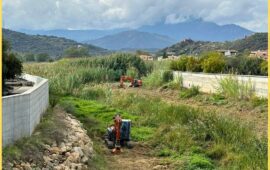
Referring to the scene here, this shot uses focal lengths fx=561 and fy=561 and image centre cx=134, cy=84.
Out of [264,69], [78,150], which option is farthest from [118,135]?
[264,69]

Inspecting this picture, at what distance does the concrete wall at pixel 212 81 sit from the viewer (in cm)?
2467

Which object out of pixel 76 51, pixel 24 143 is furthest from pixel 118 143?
pixel 76 51

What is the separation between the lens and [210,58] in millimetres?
37875

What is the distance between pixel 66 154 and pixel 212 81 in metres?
19.3

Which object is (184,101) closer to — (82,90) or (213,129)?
(82,90)

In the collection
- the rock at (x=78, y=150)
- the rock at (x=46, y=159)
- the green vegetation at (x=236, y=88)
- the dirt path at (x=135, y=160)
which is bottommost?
the dirt path at (x=135, y=160)

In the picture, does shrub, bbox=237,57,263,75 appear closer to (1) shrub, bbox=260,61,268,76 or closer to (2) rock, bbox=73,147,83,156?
(1) shrub, bbox=260,61,268,76

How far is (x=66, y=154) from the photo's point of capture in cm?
1195

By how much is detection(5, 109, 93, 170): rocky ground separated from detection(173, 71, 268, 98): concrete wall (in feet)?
39.8

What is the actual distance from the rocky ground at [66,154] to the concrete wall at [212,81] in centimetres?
1213

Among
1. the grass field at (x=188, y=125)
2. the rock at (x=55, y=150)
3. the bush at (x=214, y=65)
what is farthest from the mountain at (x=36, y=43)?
the rock at (x=55, y=150)

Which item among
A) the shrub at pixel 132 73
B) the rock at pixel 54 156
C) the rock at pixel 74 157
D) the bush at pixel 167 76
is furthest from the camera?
the shrub at pixel 132 73

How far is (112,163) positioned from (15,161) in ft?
14.0

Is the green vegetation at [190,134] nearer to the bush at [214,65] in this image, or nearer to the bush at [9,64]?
the bush at [9,64]
